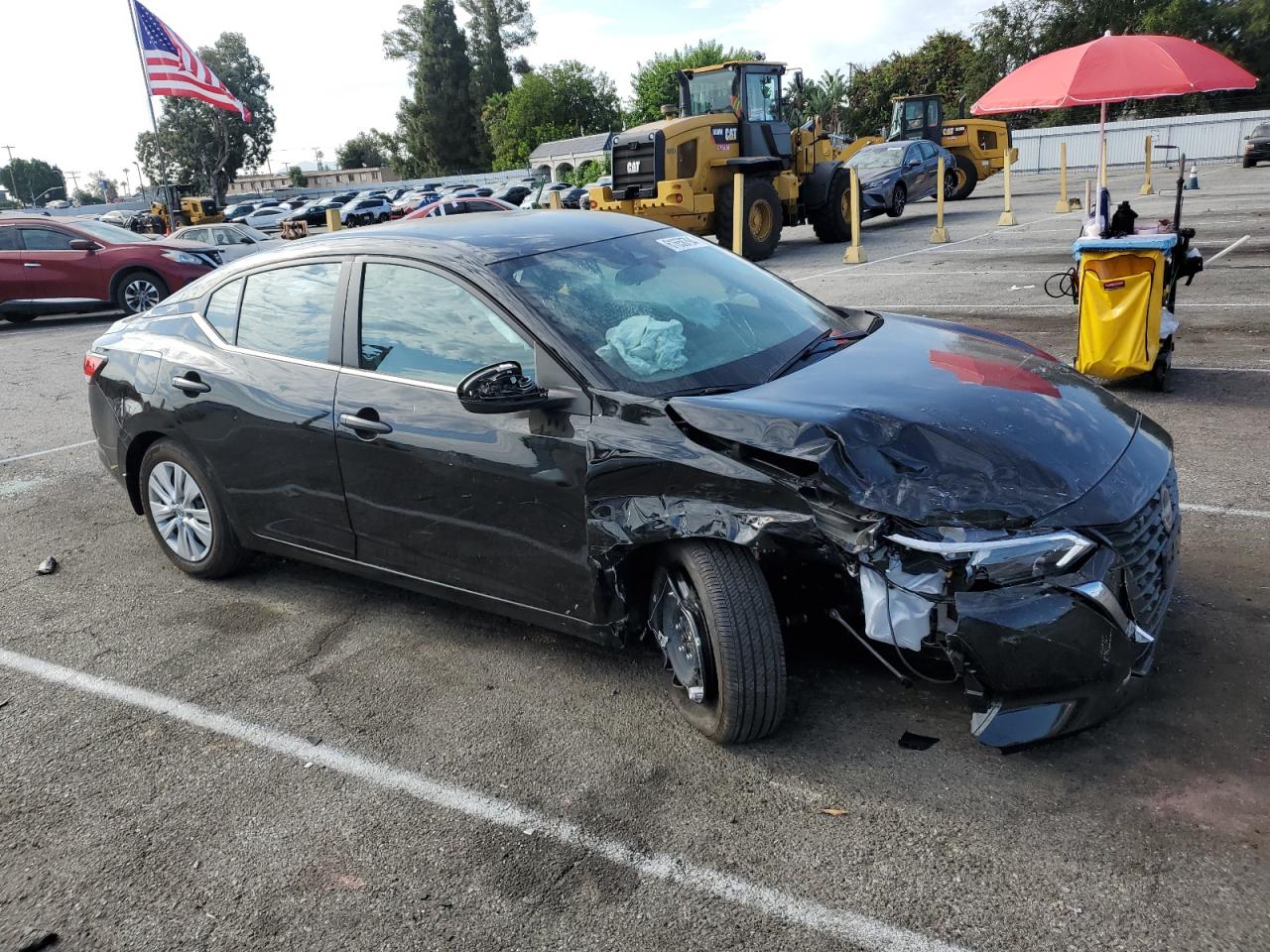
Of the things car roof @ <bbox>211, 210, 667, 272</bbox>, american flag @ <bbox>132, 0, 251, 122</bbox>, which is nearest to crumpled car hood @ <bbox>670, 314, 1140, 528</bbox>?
car roof @ <bbox>211, 210, 667, 272</bbox>

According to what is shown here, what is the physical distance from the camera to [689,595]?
3201 mm

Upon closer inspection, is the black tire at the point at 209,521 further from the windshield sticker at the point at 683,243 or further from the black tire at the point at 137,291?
the black tire at the point at 137,291

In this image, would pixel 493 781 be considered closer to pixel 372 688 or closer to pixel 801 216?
pixel 372 688

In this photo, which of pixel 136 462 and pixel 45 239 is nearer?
pixel 136 462

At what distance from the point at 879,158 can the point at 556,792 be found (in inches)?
841

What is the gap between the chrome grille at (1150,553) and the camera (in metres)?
2.91

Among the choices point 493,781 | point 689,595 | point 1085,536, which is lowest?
point 493,781

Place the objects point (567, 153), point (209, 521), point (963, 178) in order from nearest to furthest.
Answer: point (209, 521)
point (963, 178)
point (567, 153)

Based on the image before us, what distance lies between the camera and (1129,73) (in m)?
7.51

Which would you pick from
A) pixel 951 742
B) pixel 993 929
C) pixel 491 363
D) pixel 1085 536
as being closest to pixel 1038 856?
pixel 993 929

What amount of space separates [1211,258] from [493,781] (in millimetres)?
12434

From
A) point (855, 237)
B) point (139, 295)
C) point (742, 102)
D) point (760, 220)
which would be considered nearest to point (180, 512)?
point (139, 295)

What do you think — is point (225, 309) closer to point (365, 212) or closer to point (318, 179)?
point (365, 212)

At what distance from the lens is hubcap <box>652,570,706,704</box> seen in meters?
3.18
